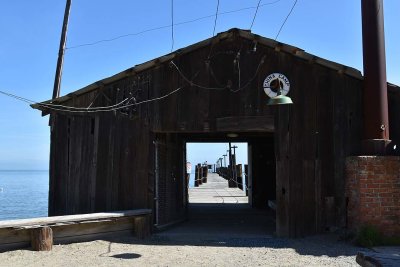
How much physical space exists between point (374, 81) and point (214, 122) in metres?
3.65

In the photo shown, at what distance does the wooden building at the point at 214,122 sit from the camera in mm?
10859

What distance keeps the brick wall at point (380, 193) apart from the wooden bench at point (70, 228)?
15.6 ft

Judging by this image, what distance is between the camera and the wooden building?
35.6ft

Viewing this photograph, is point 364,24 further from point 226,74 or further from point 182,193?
point 182,193

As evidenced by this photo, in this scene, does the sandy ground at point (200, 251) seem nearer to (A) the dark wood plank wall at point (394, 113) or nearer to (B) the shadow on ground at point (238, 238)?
(B) the shadow on ground at point (238, 238)

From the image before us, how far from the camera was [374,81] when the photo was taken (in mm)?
10375

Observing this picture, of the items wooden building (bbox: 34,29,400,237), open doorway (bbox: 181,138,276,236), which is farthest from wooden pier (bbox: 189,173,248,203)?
wooden building (bbox: 34,29,400,237)

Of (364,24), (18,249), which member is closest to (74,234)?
(18,249)

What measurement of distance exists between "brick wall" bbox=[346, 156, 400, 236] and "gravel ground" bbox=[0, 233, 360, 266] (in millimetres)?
806

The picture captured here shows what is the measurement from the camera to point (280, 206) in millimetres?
10898

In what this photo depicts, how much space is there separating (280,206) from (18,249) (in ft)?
18.3

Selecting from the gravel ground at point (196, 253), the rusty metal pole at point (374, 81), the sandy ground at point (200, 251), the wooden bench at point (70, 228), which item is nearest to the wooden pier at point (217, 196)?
the sandy ground at point (200, 251)

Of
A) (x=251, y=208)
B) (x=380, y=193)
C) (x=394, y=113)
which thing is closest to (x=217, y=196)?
(x=251, y=208)

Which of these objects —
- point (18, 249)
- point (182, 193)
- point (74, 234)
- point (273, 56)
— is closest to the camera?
point (18, 249)
